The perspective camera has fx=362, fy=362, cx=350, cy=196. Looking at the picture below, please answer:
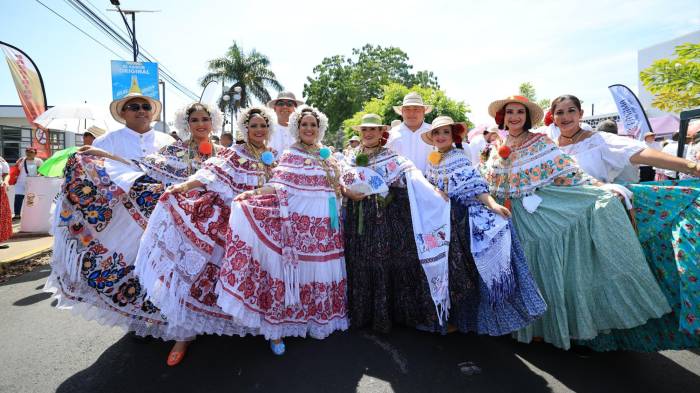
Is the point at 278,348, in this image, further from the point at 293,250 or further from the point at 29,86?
the point at 29,86

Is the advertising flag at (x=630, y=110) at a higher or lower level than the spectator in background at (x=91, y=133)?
higher

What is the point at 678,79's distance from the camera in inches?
305

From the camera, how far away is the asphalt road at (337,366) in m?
2.53

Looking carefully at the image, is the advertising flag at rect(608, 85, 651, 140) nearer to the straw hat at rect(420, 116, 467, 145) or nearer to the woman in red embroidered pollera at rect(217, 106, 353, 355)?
the straw hat at rect(420, 116, 467, 145)

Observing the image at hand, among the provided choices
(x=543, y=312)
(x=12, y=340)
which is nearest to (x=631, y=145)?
(x=543, y=312)

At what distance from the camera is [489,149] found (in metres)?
3.80

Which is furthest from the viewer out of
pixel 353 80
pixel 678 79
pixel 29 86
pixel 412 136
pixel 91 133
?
pixel 353 80

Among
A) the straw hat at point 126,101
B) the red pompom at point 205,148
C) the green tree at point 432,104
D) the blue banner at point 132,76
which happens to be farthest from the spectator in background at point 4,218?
the green tree at point 432,104

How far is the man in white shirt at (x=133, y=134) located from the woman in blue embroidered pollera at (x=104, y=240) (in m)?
0.26

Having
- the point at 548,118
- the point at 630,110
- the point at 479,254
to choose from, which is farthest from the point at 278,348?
the point at 630,110

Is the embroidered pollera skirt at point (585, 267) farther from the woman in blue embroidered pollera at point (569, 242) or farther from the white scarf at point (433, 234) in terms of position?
the white scarf at point (433, 234)

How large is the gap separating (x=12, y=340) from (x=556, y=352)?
4730 millimetres

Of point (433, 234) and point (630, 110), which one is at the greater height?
point (630, 110)

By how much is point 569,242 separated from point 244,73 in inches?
1288
